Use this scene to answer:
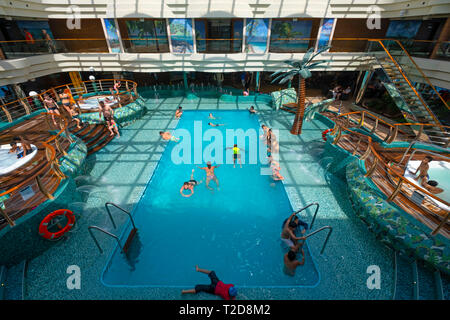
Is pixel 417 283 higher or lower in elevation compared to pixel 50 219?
lower

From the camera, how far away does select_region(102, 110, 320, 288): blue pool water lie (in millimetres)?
6020

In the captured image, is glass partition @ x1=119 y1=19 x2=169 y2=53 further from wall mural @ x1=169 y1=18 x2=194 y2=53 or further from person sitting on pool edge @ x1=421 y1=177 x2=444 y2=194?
person sitting on pool edge @ x1=421 y1=177 x2=444 y2=194

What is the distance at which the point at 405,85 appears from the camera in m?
12.6

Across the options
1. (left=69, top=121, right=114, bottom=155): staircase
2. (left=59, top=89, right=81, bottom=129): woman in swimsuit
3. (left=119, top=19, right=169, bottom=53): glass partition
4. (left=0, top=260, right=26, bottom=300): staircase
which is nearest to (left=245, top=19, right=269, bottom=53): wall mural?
(left=119, top=19, right=169, bottom=53): glass partition

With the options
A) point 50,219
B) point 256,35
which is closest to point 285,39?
point 256,35

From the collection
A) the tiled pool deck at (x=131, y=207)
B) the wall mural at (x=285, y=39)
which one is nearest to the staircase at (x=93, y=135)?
the tiled pool deck at (x=131, y=207)

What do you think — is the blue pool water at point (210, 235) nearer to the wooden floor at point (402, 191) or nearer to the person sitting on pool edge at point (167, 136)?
the person sitting on pool edge at point (167, 136)

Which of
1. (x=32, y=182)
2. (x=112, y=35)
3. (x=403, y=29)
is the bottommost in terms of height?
(x=32, y=182)

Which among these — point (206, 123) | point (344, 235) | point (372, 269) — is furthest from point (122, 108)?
point (372, 269)

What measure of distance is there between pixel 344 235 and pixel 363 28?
64.8 feet

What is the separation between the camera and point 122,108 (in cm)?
1446

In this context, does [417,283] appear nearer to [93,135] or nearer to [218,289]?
[218,289]

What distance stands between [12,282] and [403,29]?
26.8 m
